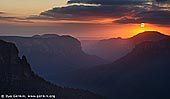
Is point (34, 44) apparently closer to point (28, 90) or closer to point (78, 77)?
point (78, 77)

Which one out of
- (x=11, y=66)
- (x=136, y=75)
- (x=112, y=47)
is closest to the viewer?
(x=11, y=66)

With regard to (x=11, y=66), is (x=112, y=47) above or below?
below

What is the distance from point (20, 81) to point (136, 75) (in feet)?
196

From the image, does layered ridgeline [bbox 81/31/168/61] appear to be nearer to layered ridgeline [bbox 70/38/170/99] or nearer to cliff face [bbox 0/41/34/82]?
layered ridgeline [bbox 70/38/170/99]

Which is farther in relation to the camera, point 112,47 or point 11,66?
point 112,47

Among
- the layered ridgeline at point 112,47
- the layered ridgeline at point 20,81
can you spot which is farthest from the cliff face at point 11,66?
the layered ridgeline at point 112,47

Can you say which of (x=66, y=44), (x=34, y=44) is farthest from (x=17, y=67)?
(x=66, y=44)

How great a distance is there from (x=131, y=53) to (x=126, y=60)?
305 centimetres

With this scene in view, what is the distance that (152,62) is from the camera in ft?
459

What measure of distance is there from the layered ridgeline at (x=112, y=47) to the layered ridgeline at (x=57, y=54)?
430 cm

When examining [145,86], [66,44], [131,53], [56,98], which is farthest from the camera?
[66,44]

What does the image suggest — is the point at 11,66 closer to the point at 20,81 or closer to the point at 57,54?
the point at 20,81

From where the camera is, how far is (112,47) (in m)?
179

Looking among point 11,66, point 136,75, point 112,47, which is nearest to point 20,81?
point 11,66
